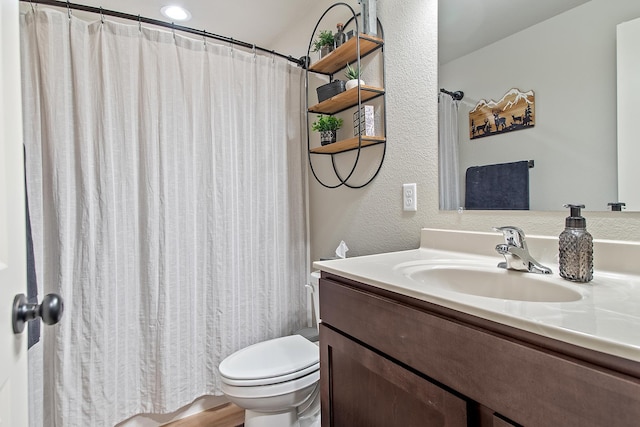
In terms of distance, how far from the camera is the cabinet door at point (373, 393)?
0.63m

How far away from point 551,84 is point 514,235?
0.46 meters

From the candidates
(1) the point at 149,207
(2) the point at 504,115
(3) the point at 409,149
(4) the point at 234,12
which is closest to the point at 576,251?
(2) the point at 504,115

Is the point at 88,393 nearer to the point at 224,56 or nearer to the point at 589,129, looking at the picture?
the point at 224,56

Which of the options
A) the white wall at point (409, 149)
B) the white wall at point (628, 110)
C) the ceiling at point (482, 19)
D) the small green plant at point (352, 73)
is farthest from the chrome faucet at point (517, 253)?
the small green plant at point (352, 73)

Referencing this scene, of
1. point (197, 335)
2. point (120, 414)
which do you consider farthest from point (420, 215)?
point (120, 414)

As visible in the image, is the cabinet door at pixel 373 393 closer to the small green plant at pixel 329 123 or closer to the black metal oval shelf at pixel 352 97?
the black metal oval shelf at pixel 352 97

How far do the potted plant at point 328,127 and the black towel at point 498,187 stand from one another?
77cm

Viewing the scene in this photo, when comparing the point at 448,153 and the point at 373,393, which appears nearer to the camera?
the point at 373,393

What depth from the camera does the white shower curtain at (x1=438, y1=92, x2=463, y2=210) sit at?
1.18 meters

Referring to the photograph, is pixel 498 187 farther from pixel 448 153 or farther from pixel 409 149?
pixel 409 149

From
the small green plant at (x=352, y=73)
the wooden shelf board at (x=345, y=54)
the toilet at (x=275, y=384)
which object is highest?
the wooden shelf board at (x=345, y=54)

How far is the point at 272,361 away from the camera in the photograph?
4.56 ft

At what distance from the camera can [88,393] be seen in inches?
54.8

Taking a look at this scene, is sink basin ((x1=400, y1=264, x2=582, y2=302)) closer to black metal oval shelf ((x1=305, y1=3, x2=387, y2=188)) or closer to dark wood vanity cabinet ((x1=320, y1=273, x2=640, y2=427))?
dark wood vanity cabinet ((x1=320, y1=273, x2=640, y2=427))
